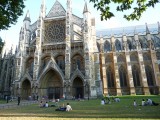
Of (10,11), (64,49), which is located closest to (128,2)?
(10,11)

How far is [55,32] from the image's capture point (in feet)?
124

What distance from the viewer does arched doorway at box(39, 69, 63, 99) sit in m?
34.1

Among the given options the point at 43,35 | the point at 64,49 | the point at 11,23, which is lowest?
the point at 11,23

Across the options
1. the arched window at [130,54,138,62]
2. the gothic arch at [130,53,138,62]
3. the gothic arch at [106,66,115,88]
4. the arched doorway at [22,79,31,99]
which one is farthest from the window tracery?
the arched doorway at [22,79,31,99]

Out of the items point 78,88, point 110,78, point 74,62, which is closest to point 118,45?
point 110,78

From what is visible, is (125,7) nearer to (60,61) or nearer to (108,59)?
(60,61)

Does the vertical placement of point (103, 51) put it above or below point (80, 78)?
above

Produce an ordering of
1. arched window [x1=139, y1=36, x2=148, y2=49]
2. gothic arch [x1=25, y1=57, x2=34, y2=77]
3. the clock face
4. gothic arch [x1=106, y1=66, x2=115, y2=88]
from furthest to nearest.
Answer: arched window [x1=139, y1=36, x2=148, y2=49], gothic arch [x1=106, y1=66, x2=115, y2=88], gothic arch [x1=25, y1=57, x2=34, y2=77], the clock face

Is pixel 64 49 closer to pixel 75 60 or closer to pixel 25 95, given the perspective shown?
pixel 75 60

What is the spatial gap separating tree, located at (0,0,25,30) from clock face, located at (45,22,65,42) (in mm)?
25140

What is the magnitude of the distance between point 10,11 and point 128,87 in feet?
117

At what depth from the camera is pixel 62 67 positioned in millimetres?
35688

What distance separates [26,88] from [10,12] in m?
27.6

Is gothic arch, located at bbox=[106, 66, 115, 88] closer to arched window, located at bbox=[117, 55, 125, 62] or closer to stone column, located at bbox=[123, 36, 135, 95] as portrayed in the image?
arched window, located at bbox=[117, 55, 125, 62]
